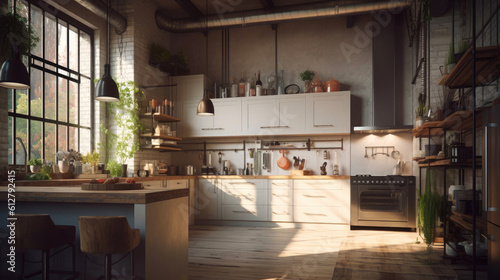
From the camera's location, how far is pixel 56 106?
4.80 m

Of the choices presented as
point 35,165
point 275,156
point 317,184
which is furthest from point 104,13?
point 317,184

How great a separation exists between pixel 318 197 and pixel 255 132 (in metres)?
1.51

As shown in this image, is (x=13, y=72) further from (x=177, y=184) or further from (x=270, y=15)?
(x=270, y=15)

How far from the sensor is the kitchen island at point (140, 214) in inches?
97.0

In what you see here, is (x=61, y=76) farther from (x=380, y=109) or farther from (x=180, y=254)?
(x=380, y=109)

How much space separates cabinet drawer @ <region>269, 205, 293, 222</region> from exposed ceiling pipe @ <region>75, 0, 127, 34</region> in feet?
11.9

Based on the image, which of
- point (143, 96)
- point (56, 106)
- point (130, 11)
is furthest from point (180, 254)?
point (130, 11)

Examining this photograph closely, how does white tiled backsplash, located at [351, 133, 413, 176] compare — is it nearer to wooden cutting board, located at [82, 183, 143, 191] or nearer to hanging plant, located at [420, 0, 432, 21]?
hanging plant, located at [420, 0, 432, 21]

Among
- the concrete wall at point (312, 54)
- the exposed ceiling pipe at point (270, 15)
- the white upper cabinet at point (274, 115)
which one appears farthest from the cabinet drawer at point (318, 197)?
the exposed ceiling pipe at point (270, 15)

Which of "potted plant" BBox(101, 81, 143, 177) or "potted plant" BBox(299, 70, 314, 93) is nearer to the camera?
"potted plant" BBox(101, 81, 143, 177)

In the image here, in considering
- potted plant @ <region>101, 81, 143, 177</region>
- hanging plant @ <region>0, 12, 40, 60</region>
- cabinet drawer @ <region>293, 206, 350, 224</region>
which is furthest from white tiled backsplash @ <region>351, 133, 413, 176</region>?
hanging plant @ <region>0, 12, 40, 60</region>

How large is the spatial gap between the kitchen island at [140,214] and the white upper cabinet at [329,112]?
11.4 feet

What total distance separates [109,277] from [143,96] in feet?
12.5

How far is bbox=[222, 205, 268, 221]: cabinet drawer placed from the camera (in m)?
5.98
